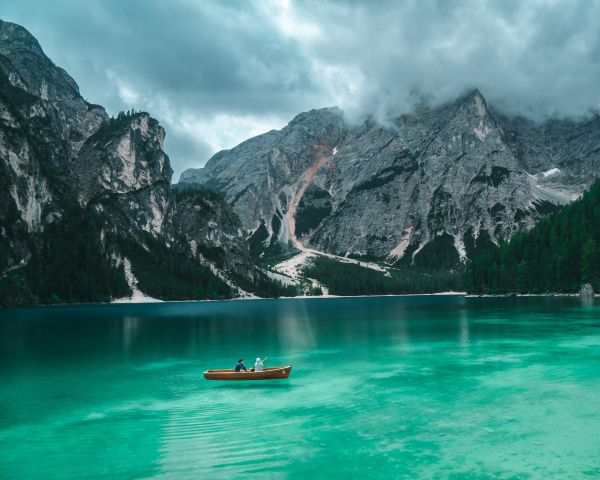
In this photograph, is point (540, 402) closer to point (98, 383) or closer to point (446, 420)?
point (446, 420)

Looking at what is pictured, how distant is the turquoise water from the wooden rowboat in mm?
788

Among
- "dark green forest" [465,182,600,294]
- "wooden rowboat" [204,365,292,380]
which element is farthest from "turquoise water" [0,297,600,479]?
"dark green forest" [465,182,600,294]

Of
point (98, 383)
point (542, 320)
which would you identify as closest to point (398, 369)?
point (98, 383)

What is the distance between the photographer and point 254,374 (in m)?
42.4

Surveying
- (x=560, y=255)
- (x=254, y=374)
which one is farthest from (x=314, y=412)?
(x=560, y=255)

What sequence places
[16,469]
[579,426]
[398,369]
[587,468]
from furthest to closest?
[398,369]
[579,426]
[16,469]
[587,468]

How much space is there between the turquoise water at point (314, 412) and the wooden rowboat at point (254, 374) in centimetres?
79

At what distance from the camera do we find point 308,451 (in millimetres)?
24547

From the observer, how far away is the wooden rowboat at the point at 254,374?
42.6 metres

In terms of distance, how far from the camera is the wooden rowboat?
4256cm

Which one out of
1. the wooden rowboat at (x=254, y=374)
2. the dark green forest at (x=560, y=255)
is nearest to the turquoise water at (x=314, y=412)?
the wooden rowboat at (x=254, y=374)

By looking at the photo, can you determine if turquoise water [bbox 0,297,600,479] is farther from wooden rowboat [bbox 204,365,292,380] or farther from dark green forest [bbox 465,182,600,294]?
dark green forest [bbox 465,182,600,294]

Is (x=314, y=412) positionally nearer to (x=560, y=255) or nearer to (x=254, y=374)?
(x=254, y=374)

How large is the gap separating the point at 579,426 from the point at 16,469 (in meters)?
30.0
